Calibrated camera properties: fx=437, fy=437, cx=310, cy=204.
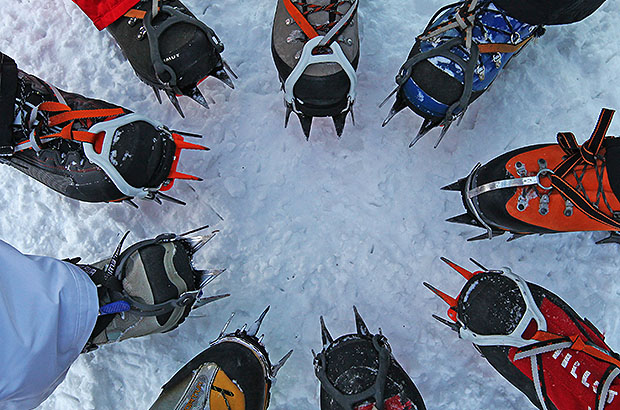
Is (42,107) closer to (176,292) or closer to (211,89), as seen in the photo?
(211,89)

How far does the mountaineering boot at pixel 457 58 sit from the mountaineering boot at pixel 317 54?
15 cm

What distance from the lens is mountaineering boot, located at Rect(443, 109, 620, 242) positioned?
0.99 meters

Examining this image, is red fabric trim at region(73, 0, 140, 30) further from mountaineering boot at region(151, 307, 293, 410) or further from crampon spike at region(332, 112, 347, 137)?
mountaineering boot at region(151, 307, 293, 410)

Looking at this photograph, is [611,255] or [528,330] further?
[611,255]

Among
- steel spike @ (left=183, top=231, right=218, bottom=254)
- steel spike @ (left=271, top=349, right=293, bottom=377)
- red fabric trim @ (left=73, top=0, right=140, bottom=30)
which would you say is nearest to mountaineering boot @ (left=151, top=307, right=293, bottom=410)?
steel spike @ (left=271, top=349, right=293, bottom=377)

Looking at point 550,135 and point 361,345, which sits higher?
point 550,135

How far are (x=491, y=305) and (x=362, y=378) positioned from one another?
0.36 meters

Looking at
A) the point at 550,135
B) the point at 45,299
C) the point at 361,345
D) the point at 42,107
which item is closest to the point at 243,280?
the point at 361,345

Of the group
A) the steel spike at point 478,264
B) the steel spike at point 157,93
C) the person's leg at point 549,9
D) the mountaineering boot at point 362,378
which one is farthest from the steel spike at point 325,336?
the person's leg at point 549,9

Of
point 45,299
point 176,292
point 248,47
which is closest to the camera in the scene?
point 45,299

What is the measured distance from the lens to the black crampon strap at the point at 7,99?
1.05 metres

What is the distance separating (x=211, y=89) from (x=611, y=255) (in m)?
1.24

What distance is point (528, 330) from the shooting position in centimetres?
105

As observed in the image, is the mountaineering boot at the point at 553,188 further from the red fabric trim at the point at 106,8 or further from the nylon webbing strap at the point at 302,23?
the red fabric trim at the point at 106,8
